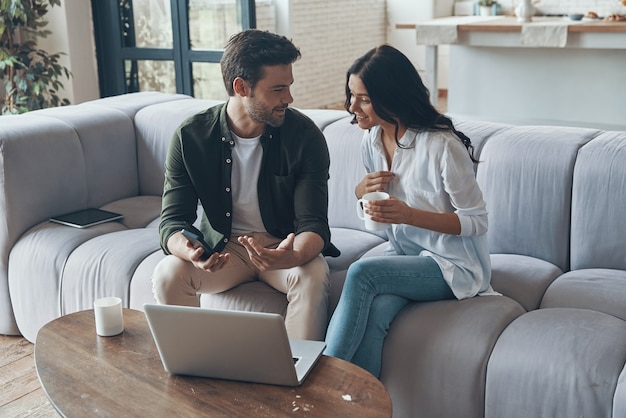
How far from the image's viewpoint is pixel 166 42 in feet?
16.4

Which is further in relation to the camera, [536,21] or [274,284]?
[536,21]

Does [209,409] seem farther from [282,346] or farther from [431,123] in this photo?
[431,123]

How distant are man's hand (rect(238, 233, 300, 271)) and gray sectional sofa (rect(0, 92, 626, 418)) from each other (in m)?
0.18

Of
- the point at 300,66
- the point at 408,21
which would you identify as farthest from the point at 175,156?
the point at 408,21

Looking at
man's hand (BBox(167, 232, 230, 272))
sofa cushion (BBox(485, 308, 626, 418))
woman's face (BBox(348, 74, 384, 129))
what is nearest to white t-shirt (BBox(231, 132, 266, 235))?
man's hand (BBox(167, 232, 230, 272))

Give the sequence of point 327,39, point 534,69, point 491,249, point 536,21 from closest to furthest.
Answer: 1. point 491,249
2. point 536,21
3. point 534,69
4. point 327,39

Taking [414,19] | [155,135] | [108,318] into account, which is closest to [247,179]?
[108,318]

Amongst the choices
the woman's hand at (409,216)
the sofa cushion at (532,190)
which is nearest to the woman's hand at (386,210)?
the woman's hand at (409,216)

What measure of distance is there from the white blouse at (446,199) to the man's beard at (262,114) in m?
0.36

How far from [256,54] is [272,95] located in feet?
0.42

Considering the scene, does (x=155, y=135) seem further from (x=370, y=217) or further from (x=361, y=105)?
(x=370, y=217)

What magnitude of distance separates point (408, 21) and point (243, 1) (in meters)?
4.02

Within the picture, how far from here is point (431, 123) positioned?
2217mm

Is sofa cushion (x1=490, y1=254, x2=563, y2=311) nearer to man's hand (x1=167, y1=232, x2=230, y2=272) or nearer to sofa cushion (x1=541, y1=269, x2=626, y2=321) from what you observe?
sofa cushion (x1=541, y1=269, x2=626, y2=321)
